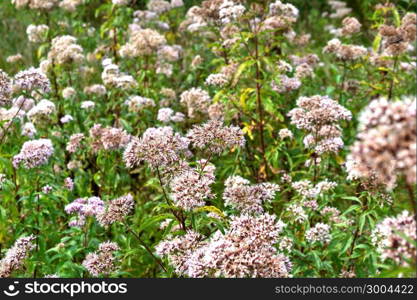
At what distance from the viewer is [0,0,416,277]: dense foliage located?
2461mm

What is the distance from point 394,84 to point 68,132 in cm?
382

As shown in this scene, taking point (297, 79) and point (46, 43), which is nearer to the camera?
point (297, 79)

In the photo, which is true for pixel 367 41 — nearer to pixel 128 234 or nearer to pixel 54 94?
pixel 54 94

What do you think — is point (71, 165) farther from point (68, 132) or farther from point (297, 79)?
point (297, 79)

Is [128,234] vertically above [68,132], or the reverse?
[68,132]

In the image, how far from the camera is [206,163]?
3105 mm

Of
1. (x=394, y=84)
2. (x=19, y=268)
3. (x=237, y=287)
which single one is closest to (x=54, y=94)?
(x=19, y=268)

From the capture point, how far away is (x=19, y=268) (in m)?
3.40

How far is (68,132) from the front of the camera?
Result: 18.4 ft

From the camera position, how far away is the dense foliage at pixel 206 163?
2.46 m

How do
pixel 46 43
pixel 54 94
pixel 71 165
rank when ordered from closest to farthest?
pixel 71 165 < pixel 54 94 < pixel 46 43

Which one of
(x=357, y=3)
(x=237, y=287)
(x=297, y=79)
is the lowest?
(x=237, y=287)

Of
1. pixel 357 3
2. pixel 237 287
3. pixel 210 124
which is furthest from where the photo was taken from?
pixel 357 3

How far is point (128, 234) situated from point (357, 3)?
11.4 metres
